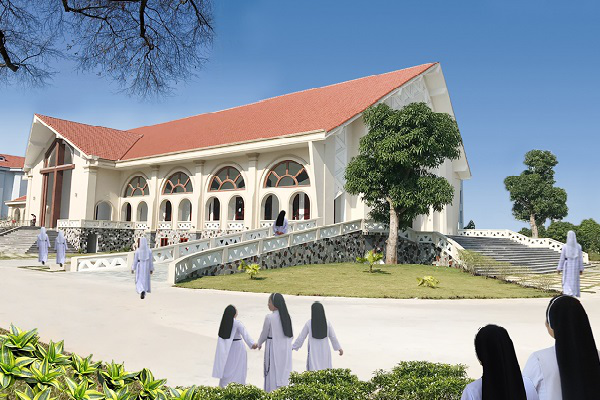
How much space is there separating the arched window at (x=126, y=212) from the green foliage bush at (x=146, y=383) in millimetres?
30358

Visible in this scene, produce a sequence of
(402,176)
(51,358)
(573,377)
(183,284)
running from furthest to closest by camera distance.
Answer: (402,176), (183,284), (51,358), (573,377)

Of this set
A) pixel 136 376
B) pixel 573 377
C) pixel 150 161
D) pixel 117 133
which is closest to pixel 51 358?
pixel 136 376

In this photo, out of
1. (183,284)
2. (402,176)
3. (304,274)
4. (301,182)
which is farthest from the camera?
(301,182)

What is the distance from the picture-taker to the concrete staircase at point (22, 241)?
95.1 feet

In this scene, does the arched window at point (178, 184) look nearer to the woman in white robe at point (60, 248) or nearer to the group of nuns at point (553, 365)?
the woman in white robe at point (60, 248)

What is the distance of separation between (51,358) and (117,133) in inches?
1416

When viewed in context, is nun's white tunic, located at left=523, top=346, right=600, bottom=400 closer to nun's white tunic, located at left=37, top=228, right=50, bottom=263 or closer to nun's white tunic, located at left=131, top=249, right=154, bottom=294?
nun's white tunic, located at left=131, top=249, right=154, bottom=294

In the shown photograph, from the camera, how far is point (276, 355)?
193 inches

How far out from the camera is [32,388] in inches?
124

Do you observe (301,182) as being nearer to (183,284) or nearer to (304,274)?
(304,274)

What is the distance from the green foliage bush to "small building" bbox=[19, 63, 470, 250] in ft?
59.3

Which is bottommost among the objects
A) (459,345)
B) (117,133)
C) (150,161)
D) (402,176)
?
(459,345)

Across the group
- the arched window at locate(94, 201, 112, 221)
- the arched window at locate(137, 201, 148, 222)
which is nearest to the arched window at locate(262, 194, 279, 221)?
the arched window at locate(137, 201, 148, 222)


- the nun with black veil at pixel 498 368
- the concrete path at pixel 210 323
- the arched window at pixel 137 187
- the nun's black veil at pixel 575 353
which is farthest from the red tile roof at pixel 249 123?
the nun with black veil at pixel 498 368
